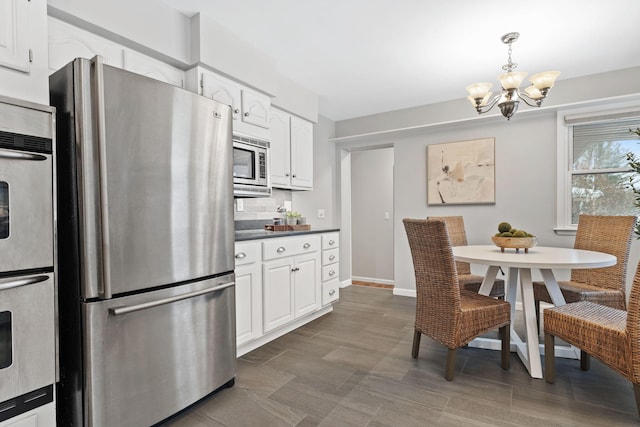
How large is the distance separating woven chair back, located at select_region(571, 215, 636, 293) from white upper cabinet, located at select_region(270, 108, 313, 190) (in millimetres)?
2681

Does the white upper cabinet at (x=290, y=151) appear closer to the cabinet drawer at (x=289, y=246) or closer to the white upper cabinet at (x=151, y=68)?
the cabinet drawer at (x=289, y=246)

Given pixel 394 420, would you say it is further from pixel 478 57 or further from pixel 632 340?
pixel 478 57

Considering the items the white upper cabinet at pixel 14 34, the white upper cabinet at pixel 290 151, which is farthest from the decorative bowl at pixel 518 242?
the white upper cabinet at pixel 14 34

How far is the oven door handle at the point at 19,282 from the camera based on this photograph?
1190 mm

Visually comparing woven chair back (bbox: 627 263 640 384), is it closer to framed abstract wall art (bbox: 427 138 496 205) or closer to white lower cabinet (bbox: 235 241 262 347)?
white lower cabinet (bbox: 235 241 262 347)

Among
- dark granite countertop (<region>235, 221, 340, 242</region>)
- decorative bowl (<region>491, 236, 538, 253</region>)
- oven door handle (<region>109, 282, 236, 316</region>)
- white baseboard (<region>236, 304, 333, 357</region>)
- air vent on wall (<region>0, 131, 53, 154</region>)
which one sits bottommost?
white baseboard (<region>236, 304, 333, 357</region>)

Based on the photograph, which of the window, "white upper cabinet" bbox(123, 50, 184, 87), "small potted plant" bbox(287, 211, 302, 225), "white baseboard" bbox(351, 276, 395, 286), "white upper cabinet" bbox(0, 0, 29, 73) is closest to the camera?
"white upper cabinet" bbox(0, 0, 29, 73)

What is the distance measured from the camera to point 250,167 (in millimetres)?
2850

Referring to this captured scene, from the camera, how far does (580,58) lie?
299cm

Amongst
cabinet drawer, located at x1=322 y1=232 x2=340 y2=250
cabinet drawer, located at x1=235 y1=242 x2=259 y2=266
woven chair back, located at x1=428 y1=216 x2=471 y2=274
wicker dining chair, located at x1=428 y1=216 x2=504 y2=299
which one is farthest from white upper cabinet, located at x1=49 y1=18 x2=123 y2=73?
woven chair back, located at x1=428 y1=216 x2=471 y2=274

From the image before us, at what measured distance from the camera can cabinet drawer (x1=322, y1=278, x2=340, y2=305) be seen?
11.1 feet

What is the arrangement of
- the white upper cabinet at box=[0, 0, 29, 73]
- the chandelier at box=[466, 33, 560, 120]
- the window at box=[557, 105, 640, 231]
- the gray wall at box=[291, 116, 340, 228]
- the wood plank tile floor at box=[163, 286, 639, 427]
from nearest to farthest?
the white upper cabinet at box=[0, 0, 29, 73]
the wood plank tile floor at box=[163, 286, 639, 427]
the chandelier at box=[466, 33, 560, 120]
the window at box=[557, 105, 640, 231]
the gray wall at box=[291, 116, 340, 228]

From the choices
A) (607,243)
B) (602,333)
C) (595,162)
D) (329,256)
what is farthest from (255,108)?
(595,162)

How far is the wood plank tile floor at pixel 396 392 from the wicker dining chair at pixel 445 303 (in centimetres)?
21
